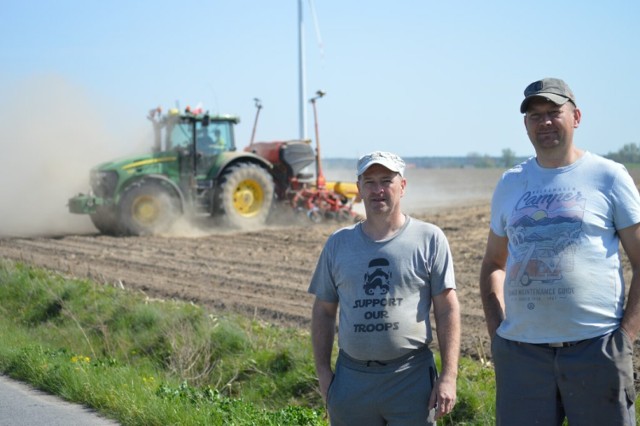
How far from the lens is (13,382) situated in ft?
23.1

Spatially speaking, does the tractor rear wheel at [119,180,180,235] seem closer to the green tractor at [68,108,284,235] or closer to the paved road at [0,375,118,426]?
the green tractor at [68,108,284,235]

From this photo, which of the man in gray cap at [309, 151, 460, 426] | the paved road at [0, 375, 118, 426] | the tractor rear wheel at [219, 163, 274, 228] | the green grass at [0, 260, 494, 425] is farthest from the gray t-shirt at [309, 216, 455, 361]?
the tractor rear wheel at [219, 163, 274, 228]

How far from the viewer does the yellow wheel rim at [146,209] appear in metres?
18.0

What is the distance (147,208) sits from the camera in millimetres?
18094

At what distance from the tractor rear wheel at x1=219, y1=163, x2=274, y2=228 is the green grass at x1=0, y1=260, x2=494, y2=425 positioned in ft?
25.0

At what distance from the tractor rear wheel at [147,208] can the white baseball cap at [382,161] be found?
14.5 m

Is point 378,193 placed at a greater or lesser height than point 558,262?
greater

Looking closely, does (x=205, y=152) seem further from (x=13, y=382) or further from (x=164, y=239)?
(x=13, y=382)

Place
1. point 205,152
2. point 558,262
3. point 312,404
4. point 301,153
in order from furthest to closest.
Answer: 1. point 301,153
2. point 205,152
3. point 312,404
4. point 558,262

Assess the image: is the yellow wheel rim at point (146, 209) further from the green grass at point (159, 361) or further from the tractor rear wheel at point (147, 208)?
the green grass at point (159, 361)

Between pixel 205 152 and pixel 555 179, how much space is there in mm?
Answer: 15741

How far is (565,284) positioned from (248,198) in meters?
16.1

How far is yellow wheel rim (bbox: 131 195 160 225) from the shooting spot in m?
18.0

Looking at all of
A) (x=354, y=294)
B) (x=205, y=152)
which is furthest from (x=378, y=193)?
(x=205, y=152)
